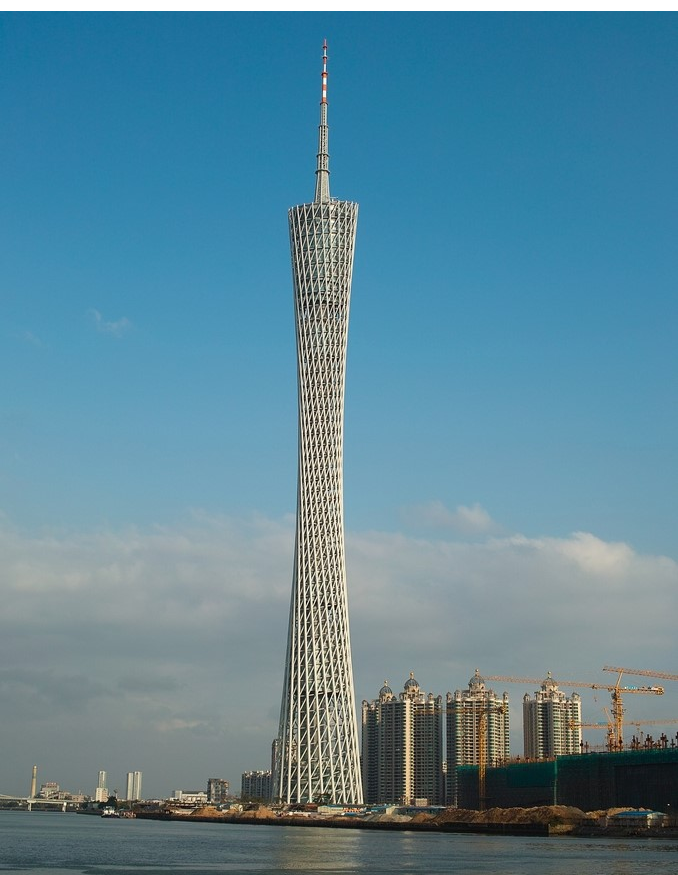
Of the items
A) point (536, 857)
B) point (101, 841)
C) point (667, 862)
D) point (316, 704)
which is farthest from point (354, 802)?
point (667, 862)

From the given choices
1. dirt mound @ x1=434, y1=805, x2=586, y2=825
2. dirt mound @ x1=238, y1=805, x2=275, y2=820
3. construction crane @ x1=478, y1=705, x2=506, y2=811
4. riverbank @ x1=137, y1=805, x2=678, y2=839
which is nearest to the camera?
riverbank @ x1=137, y1=805, x2=678, y2=839

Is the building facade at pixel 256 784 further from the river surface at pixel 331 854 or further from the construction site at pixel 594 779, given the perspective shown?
the river surface at pixel 331 854

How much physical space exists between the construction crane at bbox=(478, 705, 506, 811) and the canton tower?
29.5m

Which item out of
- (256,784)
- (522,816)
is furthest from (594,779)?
(256,784)

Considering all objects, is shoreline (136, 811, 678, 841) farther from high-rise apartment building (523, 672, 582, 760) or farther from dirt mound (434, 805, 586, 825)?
high-rise apartment building (523, 672, 582, 760)

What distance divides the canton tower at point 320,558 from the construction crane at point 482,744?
2947cm

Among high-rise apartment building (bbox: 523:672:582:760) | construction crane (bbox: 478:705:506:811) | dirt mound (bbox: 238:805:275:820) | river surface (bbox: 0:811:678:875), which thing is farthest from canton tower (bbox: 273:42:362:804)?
high-rise apartment building (bbox: 523:672:582:760)

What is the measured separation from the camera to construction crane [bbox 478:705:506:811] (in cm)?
9256

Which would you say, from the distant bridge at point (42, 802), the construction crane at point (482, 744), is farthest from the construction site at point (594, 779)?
the distant bridge at point (42, 802)

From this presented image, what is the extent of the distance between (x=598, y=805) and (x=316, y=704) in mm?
25031

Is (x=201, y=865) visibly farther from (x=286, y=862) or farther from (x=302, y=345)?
(x=302, y=345)

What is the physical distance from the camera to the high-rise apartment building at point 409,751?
107438mm

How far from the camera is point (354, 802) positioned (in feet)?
214

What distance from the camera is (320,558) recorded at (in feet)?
203
